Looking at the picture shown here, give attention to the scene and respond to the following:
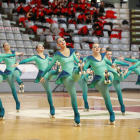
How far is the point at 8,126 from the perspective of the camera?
233 inches

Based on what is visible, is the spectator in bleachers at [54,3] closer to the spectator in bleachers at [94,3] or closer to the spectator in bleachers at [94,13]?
the spectator in bleachers at [94,13]

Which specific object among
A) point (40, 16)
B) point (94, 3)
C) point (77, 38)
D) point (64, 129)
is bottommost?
point (64, 129)

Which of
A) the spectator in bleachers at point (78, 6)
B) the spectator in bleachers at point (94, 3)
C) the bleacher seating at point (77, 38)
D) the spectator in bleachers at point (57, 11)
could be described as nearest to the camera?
the bleacher seating at point (77, 38)

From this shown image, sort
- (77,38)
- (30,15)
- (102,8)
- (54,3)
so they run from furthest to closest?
(102,8)
(54,3)
(77,38)
(30,15)

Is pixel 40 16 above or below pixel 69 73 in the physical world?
above

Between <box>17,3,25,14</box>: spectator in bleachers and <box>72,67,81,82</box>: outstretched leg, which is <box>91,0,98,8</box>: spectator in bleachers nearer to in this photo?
<box>17,3,25,14</box>: spectator in bleachers

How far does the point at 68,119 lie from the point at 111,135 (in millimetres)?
2053

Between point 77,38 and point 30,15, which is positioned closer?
point 30,15

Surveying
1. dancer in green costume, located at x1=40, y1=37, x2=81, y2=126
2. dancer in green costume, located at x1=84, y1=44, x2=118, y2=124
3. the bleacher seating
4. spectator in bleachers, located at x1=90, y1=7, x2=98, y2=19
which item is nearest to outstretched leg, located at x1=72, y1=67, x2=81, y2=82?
dancer in green costume, located at x1=40, y1=37, x2=81, y2=126

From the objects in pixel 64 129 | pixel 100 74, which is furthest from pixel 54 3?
pixel 64 129

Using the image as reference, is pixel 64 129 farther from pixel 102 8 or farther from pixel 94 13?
pixel 102 8

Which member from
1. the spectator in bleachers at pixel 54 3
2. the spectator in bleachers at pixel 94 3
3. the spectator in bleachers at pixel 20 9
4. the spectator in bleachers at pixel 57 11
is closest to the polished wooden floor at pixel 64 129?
the spectator in bleachers at pixel 20 9

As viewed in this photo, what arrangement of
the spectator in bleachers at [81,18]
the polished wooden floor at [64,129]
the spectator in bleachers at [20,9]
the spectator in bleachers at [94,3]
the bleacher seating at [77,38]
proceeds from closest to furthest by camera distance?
the polished wooden floor at [64,129]
the bleacher seating at [77,38]
the spectator in bleachers at [20,9]
the spectator in bleachers at [81,18]
the spectator in bleachers at [94,3]

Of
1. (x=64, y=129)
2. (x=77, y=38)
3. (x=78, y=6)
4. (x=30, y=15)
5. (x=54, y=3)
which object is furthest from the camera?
(x=78, y=6)
